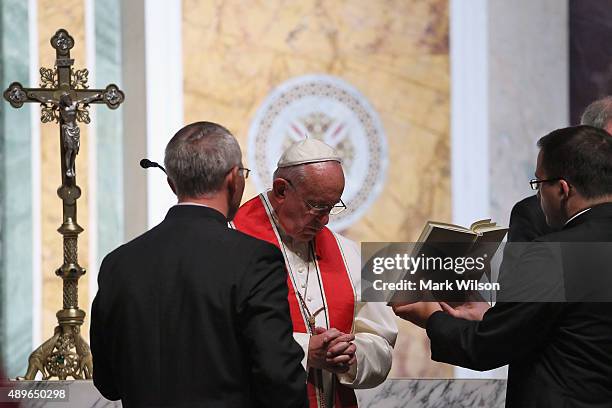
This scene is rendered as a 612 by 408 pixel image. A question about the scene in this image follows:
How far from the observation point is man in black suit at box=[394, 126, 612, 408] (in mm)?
4008

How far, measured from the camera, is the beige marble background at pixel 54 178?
820cm


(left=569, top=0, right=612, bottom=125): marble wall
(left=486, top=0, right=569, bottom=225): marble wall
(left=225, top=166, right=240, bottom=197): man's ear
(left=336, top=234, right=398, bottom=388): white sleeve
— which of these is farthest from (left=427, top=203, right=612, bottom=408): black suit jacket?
(left=569, top=0, right=612, bottom=125): marble wall

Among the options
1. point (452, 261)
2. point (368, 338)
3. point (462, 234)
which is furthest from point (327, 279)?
point (462, 234)

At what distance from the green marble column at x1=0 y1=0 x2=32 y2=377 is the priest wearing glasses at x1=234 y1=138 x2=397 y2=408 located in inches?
143

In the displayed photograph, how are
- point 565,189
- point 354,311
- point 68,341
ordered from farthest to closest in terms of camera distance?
point 68,341 < point 354,311 < point 565,189

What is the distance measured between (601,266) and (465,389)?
156cm

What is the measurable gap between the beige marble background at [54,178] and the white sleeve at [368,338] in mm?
3597

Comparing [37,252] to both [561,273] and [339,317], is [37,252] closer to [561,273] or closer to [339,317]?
[339,317]

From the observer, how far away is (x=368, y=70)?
8.90 metres

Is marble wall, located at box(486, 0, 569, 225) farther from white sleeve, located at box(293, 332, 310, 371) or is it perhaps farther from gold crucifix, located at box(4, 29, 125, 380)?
white sleeve, located at box(293, 332, 310, 371)

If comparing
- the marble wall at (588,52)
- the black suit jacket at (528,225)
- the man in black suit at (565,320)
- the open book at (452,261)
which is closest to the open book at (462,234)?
the open book at (452,261)

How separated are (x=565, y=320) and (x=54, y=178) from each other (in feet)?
16.5

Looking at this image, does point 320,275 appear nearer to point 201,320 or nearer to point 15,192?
point 201,320

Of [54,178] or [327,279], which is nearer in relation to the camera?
[327,279]
